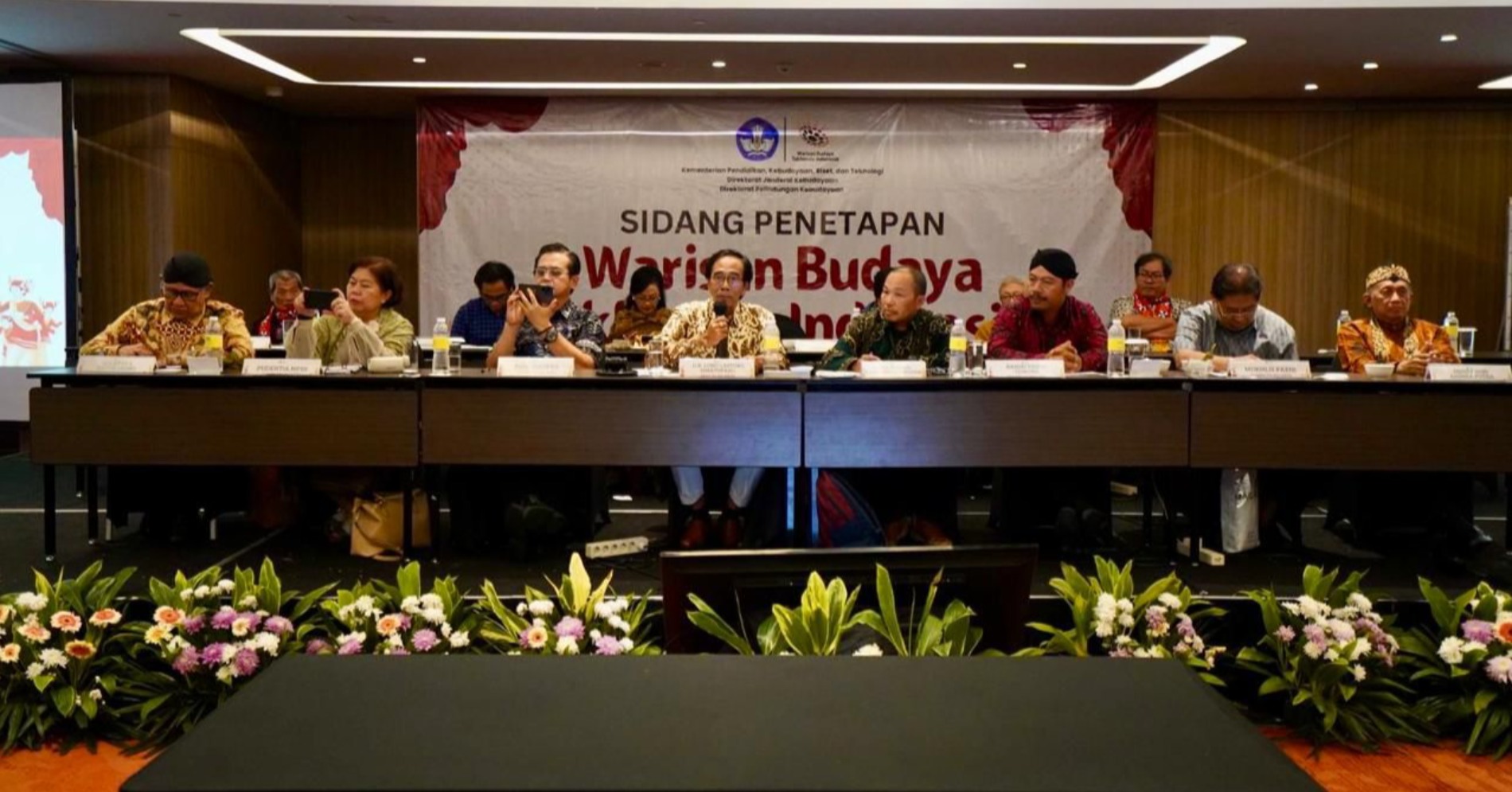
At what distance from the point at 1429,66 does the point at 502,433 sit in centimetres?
593

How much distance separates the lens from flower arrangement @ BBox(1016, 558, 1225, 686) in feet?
10.2

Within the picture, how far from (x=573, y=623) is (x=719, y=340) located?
6.38 ft

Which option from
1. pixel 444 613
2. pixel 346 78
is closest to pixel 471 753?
pixel 444 613

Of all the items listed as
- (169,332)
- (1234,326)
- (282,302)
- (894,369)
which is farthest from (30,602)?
(1234,326)

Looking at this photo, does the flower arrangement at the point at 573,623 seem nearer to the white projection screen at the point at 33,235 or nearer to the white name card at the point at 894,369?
the white name card at the point at 894,369

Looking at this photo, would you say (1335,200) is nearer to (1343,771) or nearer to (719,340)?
(719,340)

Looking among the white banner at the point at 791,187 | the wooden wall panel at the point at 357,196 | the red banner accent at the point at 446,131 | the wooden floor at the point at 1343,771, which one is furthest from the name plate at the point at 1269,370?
the wooden wall panel at the point at 357,196

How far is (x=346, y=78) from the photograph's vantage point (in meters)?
7.90

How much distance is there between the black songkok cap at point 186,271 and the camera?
4.48m

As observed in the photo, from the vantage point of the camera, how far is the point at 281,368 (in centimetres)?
416

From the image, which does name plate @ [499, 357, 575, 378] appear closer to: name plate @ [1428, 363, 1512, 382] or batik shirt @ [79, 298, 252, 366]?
batik shirt @ [79, 298, 252, 366]

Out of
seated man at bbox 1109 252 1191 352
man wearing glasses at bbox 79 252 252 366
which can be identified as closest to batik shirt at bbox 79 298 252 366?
man wearing glasses at bbox 79 252 252 366

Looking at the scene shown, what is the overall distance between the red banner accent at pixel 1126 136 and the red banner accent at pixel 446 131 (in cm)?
334

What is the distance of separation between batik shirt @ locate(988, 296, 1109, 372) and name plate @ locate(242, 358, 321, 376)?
2320 mm
